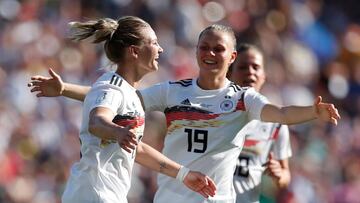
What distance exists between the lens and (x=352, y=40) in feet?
65.8

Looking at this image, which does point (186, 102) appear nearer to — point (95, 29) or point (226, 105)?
point (226, 105)

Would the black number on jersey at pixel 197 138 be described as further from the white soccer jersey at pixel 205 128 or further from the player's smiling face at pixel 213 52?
the player's smiling face at pixel 213 52

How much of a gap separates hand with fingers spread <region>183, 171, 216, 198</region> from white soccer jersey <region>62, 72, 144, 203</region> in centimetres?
51

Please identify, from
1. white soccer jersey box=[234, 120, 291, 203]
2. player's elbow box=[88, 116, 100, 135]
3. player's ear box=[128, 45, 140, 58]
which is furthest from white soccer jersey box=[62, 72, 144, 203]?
white soccer jersey box=[234, 120, 291, 203]

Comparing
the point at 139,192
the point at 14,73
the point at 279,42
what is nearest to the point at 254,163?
the point at 139,192

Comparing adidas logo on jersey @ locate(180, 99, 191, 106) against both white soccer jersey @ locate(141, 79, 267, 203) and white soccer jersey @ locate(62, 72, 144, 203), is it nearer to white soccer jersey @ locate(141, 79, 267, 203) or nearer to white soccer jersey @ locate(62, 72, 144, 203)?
white soccer jersey @ locate(141, 79, 267, 203)

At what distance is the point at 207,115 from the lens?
855 centimetres

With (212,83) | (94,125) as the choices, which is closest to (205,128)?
(212,83)

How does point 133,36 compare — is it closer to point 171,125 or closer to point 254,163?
point 171,125

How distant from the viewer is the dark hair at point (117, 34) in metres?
7.87

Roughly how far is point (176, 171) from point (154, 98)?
858 millimetres

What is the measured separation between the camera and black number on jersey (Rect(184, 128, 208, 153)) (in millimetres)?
8531

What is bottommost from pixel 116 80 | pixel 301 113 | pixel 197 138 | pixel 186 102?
pixel 197 138

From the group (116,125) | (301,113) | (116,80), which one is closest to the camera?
(116,125)
